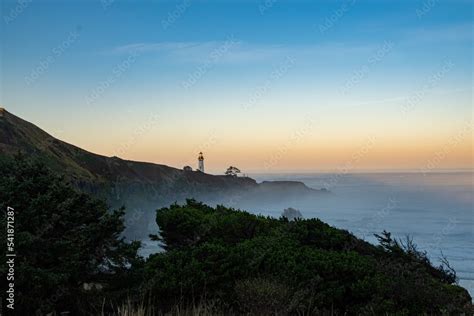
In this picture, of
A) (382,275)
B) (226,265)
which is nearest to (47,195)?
(226,265)

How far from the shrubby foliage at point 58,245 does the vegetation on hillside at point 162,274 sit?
0.02 m

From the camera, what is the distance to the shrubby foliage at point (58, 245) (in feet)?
25.1

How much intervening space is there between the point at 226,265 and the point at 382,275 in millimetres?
3184

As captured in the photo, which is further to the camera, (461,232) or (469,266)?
(461,232)

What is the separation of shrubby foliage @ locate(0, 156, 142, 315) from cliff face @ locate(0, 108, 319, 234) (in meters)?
33.7

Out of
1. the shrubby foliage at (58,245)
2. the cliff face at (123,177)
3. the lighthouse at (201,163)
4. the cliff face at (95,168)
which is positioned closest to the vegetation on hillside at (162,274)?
the shrubby foliage at (58,245)

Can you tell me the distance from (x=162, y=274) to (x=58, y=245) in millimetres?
1869

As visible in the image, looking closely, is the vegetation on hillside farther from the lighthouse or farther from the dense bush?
the lighthouse

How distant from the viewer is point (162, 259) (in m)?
9.46

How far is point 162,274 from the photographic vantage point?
860 centimetres

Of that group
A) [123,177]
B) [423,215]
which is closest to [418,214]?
[423,215]

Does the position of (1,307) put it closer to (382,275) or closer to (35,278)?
(35,278)

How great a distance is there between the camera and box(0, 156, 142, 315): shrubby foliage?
7.66 meters

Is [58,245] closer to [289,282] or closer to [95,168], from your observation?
[289,282]
